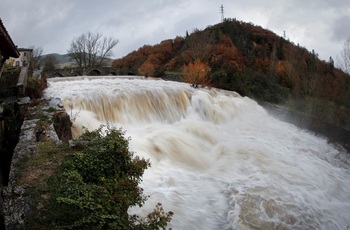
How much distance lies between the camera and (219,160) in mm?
11773

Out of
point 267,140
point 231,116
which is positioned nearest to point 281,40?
point 231,116

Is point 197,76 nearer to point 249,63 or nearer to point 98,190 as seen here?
point 249,63

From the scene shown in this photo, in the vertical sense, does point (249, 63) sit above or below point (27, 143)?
above

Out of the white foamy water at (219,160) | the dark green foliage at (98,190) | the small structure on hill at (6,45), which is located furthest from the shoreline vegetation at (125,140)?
the small structure on hill at (6,45)

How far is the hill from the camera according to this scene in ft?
75.5

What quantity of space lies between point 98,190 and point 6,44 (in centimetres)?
839

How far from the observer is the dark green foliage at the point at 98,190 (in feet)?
14.0

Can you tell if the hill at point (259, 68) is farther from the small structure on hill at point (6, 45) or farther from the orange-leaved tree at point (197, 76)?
the small structure on hill at point (6, 45)

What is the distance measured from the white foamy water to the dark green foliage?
1.81 m

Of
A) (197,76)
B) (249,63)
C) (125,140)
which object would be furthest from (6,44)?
(249,63)

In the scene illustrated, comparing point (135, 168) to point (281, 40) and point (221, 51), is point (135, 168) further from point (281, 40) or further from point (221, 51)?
point (281, 40)

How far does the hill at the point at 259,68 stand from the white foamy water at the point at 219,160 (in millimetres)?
4945

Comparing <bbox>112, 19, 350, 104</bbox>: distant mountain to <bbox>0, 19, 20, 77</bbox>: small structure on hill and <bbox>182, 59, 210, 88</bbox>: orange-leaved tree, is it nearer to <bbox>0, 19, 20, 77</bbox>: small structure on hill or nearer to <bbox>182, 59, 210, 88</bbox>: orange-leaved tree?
<bbox>182, 59, 210, 88</bbox>: orange-leaved tree

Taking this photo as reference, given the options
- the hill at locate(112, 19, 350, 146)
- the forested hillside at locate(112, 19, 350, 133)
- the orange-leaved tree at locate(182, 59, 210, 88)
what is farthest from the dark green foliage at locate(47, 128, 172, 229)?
the hill at locate(112, 19, 350, 146)
